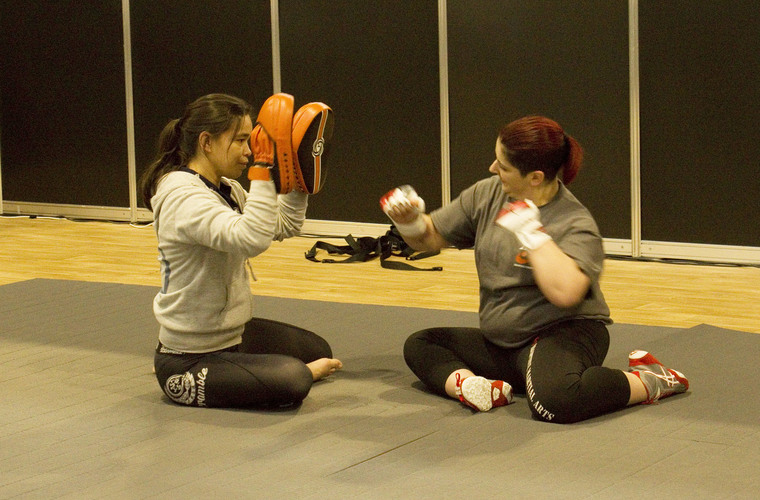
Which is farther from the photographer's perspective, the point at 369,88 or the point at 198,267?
the point at 369,88

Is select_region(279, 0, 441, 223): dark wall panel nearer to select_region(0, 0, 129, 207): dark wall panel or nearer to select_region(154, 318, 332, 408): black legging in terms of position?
select_region(0, 0, 129, 207): dark wall panel

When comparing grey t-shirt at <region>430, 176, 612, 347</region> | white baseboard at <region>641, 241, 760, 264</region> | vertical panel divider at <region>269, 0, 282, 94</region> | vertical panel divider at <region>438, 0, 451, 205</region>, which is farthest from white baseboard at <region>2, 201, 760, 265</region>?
grey t-shirt at <region>430, 176, 612, 347</region>

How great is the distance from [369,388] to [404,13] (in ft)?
11.8

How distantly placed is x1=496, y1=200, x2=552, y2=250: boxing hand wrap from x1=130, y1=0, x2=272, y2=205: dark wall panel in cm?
439

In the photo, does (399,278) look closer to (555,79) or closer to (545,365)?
(555,79)

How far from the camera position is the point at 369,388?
3.26 metres

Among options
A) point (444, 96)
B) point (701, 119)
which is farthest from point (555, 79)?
point (701, 119)

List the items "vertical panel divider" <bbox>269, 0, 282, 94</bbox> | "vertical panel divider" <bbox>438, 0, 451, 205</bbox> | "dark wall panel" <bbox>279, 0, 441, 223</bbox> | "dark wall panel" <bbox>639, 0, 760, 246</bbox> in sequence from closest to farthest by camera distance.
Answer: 1. "dark wall panel" <bbox>639, 0, 760, 246</bbox>
2. "vertical panel divider" <bbox>438, 0, 451, 205</bbox>
3. "dark wall panel" <bbox>279, 0, 441, 223</bbox>
4. "vertical panel divider" <bbox>269, 0, 282, 94</bbox>

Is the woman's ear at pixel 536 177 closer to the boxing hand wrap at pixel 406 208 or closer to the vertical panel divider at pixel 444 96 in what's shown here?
the boxing hand wrap at pixel 406 208

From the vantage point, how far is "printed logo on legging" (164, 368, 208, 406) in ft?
9.90

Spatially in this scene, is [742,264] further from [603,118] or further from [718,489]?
[718,489]

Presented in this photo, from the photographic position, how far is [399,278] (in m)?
5.31

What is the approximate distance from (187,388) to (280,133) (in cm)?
79

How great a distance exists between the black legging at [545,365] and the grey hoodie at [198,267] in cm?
57
